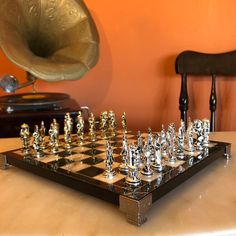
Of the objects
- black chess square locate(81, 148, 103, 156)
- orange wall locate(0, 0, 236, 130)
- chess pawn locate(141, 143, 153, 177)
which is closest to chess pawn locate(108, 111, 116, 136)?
black chess square locate(81, 148, 103, 156)

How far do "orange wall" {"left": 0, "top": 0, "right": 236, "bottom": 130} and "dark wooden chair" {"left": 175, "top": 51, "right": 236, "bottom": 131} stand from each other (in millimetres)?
66

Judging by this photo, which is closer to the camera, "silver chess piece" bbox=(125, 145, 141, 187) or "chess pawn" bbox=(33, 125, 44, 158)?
"silver chess piece" bbox=(125, 145, 141, 187)

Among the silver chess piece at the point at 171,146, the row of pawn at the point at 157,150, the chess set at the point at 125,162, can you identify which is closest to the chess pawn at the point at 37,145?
the chess set at the point at 125,162

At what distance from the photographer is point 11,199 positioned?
0.62 metres

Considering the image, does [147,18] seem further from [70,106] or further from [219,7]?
[70,106]

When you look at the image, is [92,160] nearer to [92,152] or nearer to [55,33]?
[92,152]

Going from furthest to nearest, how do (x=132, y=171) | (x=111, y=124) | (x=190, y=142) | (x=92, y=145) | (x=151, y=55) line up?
(x=151, y=55), (x=111, y=124), (x=92, y=145), (x=190, y=142), (x=132, y=171)

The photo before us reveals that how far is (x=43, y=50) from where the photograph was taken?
1.46 meters

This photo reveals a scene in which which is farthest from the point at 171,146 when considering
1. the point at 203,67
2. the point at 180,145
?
the point at 203,67

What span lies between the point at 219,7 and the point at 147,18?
0.35 m

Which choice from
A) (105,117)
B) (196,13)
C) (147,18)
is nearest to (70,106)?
(105,117)

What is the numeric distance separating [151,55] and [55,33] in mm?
496

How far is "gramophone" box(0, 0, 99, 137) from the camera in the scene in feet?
3.80

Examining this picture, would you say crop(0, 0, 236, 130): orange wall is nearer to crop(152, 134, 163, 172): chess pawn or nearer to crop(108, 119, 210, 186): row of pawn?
crop(108, 119, 210, 186): row of pawn
